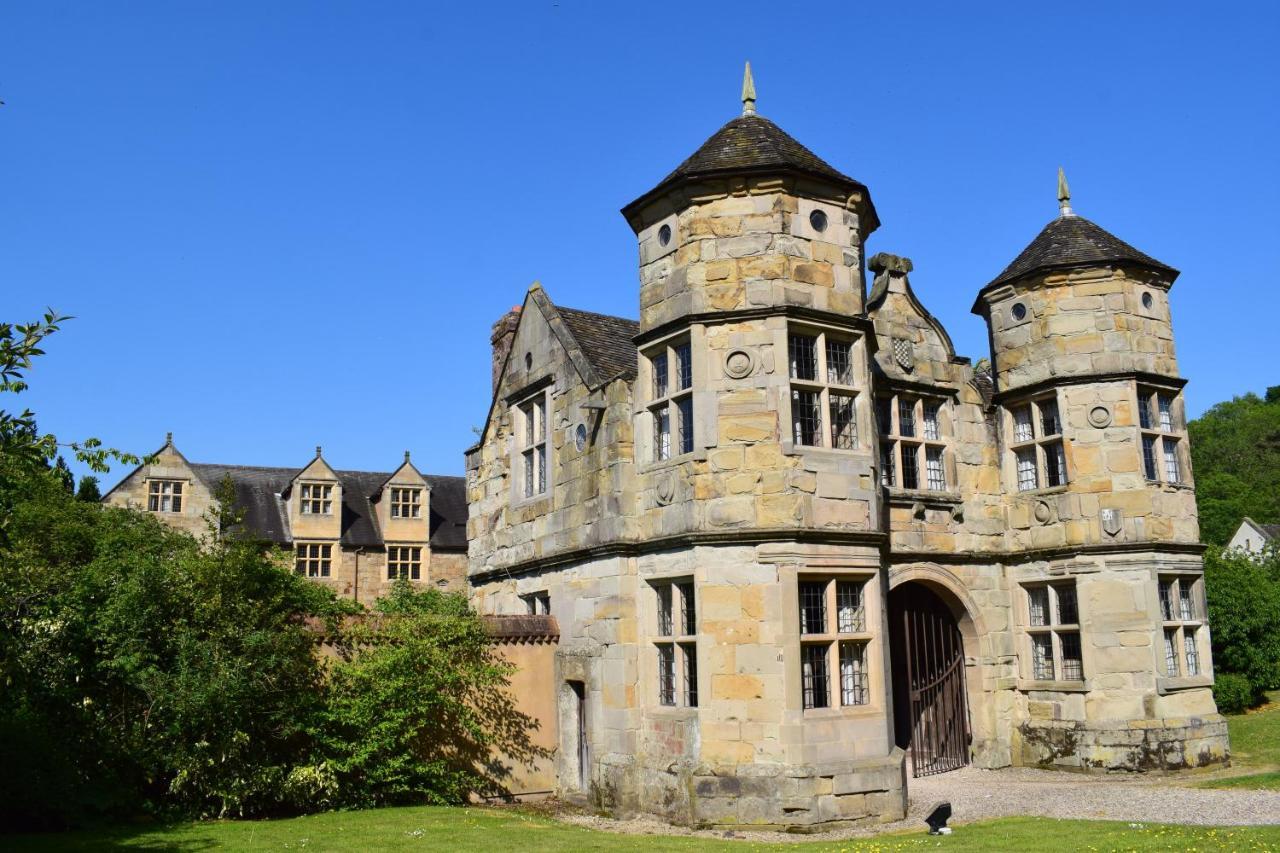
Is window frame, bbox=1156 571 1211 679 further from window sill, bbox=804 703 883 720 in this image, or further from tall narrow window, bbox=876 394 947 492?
window sill, bbox=804 703 883 720

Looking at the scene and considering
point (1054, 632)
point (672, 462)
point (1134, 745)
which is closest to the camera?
point (672, 462)

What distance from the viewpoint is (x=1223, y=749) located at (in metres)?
18.6

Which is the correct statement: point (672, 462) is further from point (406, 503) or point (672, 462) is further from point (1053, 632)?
point (406, 503)

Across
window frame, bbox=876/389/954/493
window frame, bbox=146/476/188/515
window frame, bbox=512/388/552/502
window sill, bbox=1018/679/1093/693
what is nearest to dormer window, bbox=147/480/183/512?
window frame, bbox=146/476/188/515

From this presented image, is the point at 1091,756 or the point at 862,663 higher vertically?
the point at 862,663

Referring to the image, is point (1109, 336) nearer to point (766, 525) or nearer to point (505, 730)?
point (766, 525)

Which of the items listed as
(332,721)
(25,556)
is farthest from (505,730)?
(25,556)

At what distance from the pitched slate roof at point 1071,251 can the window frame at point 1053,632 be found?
576 centimetres

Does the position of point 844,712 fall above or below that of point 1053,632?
below

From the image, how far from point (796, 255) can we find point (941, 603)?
26.5 ft

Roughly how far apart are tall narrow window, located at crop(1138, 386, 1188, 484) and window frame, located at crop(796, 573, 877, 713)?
7.33 meters

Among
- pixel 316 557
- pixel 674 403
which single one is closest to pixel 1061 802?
pixel 674 403

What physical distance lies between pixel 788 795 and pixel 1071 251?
1172 centimetres

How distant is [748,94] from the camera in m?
17.2
